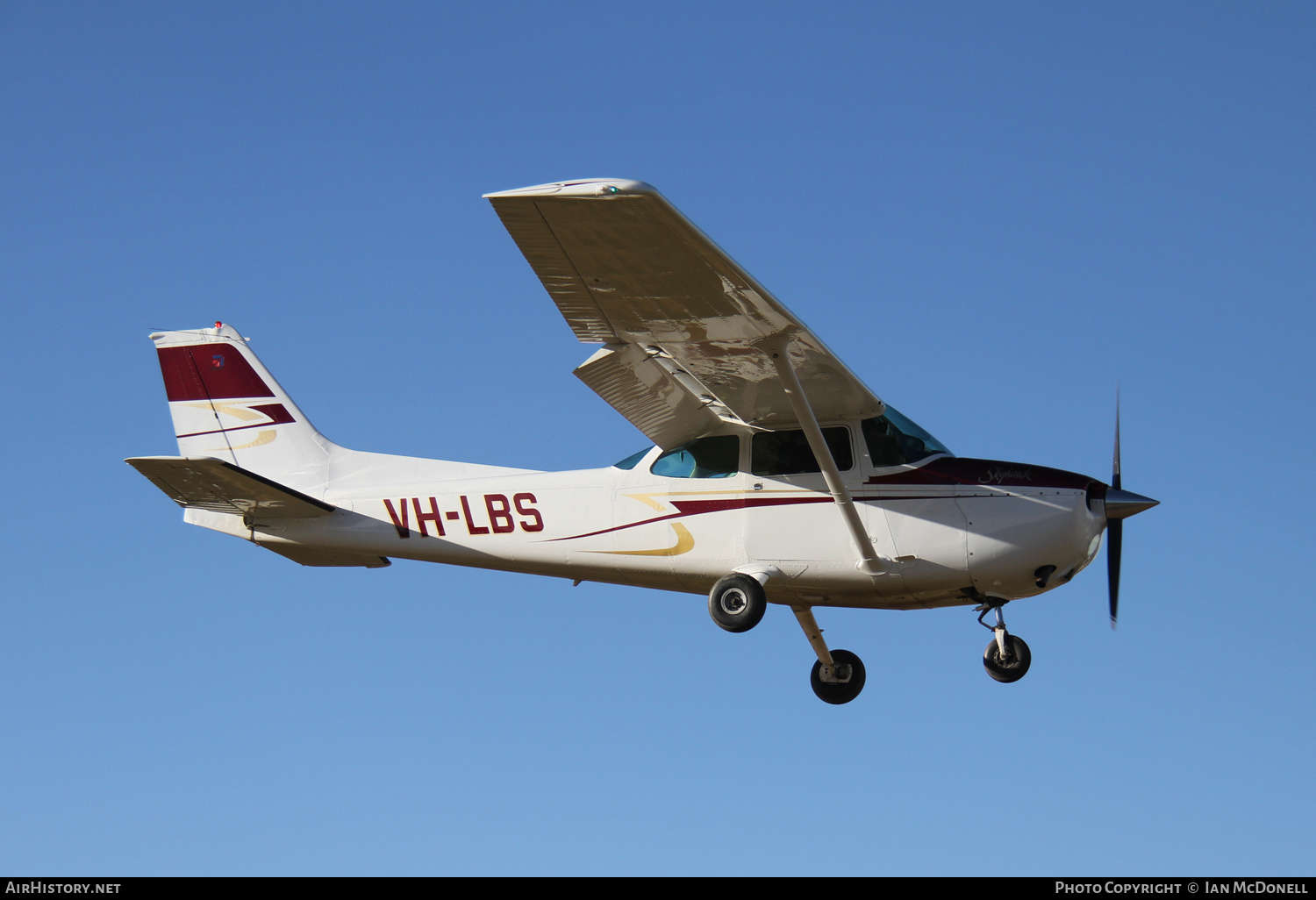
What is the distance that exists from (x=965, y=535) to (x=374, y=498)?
19.1 feet

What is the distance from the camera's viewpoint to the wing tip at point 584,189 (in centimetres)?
831

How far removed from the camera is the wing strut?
34.4 ft

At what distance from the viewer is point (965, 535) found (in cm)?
1115

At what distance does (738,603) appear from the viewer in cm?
1132

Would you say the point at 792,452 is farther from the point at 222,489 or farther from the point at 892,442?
the point at 222,489

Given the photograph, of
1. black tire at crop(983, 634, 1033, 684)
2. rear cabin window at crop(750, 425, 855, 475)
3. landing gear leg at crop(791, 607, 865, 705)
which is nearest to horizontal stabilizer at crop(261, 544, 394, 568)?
rear cabin window at crop(750, 425, 855, 475)

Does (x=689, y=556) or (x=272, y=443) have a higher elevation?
(x=272, y=443)

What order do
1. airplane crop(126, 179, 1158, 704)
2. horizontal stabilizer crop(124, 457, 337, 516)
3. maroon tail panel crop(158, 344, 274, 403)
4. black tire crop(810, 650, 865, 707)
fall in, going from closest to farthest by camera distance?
airplane crop(126, 179, 1158, 704) → horizontal stabilizer crop(124, 457, 337, 516) → black tire crop(810, 650, 865, 707) → maroon tail panel crop(158, 344, 274, 403)

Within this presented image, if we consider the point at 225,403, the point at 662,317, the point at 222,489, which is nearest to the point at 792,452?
the point at 662,317

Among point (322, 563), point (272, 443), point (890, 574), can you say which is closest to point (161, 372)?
point (272, 443)

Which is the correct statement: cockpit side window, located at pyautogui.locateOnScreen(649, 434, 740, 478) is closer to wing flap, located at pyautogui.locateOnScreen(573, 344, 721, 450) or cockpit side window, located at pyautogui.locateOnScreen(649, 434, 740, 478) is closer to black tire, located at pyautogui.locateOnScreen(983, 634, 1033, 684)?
wing flap, located at pyautogui.locateOnScreen(573, 344, 721, 450)

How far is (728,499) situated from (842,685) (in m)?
2.53

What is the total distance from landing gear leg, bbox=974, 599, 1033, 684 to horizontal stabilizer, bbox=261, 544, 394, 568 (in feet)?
19.4
